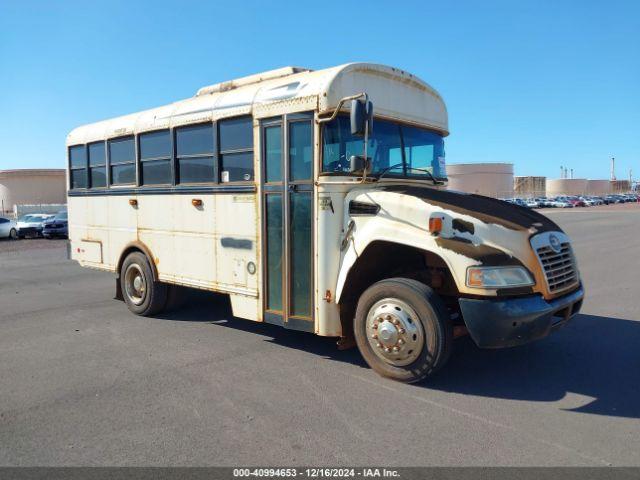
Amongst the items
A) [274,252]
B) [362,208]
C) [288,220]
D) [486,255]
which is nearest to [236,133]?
[288,220]

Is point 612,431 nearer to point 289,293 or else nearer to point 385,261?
point 385,261

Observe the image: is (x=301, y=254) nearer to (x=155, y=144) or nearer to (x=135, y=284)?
(x=155, y=144)

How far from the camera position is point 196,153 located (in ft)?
20.2

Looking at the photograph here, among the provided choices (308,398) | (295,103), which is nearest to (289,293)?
(308,398)

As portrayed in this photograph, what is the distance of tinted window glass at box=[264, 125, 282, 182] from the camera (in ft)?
16.9

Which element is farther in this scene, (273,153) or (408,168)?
(408,168)

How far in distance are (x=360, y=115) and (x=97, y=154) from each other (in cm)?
528

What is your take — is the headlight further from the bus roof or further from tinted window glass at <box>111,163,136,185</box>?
tinted window glass at <box>111,163,136,185</box>

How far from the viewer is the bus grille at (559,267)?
13.6ft

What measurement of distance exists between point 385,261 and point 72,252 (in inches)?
246

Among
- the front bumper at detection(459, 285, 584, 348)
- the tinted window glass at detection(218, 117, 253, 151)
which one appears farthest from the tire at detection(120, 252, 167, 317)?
the front bumper at detection(459, 285, 584, 348)

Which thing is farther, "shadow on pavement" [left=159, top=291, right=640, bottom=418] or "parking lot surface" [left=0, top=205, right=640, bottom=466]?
"shadow on pavement" [left=159, top=291, right=640, bottom=418]

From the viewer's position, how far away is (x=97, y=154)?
787 cm

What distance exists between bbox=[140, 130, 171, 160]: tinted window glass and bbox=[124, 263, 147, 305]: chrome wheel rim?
1636 millimetres
